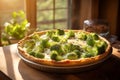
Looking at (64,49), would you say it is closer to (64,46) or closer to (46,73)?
(64,46)

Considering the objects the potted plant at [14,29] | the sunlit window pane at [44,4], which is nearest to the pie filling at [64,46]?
the potted plant at [14,29]

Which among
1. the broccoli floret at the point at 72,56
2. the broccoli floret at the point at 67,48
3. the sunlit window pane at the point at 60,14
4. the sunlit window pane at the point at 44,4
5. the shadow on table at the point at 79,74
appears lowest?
the shadow on table at the point at 79,74

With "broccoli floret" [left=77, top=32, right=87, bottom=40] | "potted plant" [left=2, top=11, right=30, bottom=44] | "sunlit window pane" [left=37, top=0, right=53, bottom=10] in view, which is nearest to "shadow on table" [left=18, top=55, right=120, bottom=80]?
"broccoli floret" [left=77, top=32, right=87, bottom=40]

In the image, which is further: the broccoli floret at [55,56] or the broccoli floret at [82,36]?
the broccoli floret at [82,36]

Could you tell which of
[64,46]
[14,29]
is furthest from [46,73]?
[14,29]

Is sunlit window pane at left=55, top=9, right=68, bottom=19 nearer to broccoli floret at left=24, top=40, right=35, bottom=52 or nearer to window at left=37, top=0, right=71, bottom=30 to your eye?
window at left=37, top=0, right=71, bottom=30

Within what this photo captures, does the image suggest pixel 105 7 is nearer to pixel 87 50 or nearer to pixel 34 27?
pixel 34 27

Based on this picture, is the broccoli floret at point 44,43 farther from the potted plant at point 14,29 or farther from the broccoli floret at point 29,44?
the potted plant at point 14,29

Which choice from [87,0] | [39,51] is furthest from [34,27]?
[39,51]
